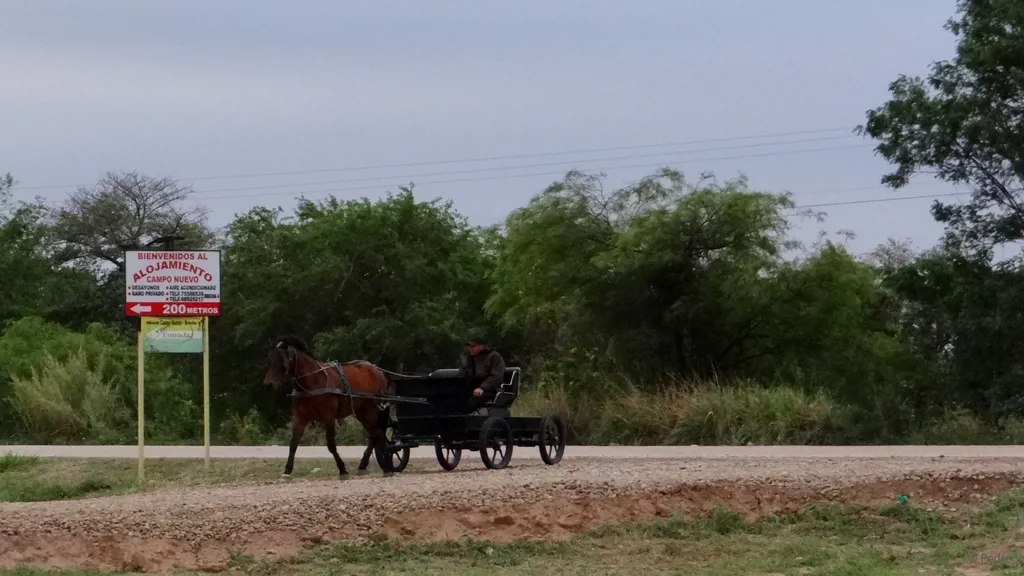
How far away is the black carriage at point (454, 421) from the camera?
64.5 ft

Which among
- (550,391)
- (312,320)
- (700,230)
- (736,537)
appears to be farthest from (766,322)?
(736,537)

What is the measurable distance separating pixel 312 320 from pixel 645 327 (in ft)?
42.4

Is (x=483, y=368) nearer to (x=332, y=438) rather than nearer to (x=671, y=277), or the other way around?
(x=332, y=438)

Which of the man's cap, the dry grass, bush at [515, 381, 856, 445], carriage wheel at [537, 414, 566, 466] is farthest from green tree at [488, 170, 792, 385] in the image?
the dry grass

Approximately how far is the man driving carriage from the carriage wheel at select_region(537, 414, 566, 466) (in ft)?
3.69

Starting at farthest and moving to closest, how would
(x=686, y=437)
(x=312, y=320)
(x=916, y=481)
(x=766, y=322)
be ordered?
(x=312, y=320) → (x=766, y=322) → (x=686, y=437) → (x=916, y=481)

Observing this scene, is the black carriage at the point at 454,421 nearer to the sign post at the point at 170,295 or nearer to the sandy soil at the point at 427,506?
the sandy soil at the point at 427,506

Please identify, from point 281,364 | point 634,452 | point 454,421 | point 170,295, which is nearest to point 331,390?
point 281,364

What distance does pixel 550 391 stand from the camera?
3209 cm

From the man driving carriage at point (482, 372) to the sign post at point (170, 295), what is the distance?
4300 mm

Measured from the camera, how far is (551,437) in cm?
2105

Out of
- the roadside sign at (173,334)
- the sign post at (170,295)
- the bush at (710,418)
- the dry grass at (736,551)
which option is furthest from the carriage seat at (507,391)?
the bush at (710,418)

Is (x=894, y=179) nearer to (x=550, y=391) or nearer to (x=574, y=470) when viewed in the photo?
(x=550, y=391)

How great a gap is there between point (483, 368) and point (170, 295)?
16.7 feet
